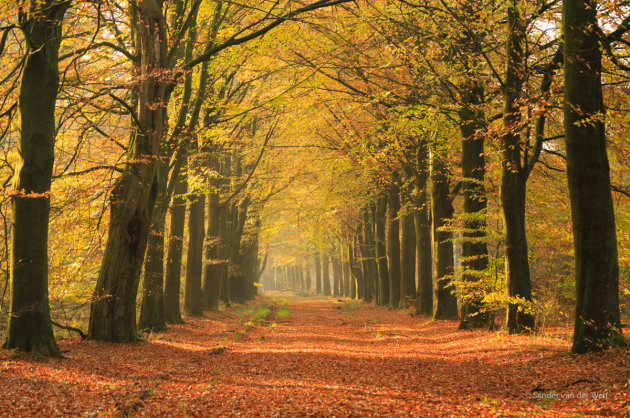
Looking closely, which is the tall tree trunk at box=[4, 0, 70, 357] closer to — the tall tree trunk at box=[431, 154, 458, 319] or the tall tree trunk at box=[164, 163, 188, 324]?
the tall tree trunk at box=[164, 163, 188, 324]

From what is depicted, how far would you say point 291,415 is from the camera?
5617 mm

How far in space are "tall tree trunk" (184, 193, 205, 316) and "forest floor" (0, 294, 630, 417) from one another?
24.8 ft

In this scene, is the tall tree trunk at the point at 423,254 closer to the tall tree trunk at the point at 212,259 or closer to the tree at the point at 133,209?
the tall tree trunk at the point at 212,259

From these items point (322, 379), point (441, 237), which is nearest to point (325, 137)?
point (441, 237)

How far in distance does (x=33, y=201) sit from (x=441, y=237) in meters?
13.7

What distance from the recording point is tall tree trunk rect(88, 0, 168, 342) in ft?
36.8

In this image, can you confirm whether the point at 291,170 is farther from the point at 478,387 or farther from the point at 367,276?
the point at 478,387

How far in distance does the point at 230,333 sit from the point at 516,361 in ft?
31.9

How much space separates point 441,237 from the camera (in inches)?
707

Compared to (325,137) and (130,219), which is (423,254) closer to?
(325,137)

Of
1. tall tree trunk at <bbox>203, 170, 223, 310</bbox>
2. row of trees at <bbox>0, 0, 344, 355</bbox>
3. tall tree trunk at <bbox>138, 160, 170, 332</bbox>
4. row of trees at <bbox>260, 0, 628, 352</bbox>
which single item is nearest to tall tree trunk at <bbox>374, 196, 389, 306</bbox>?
row of trees at <bbox>260, 0, 628, 352</bbox>

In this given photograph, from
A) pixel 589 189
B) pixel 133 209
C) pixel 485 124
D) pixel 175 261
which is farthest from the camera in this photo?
pixel 175 261

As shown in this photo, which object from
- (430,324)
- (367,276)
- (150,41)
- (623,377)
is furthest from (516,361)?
(367,276)

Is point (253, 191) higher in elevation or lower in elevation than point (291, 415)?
higher
